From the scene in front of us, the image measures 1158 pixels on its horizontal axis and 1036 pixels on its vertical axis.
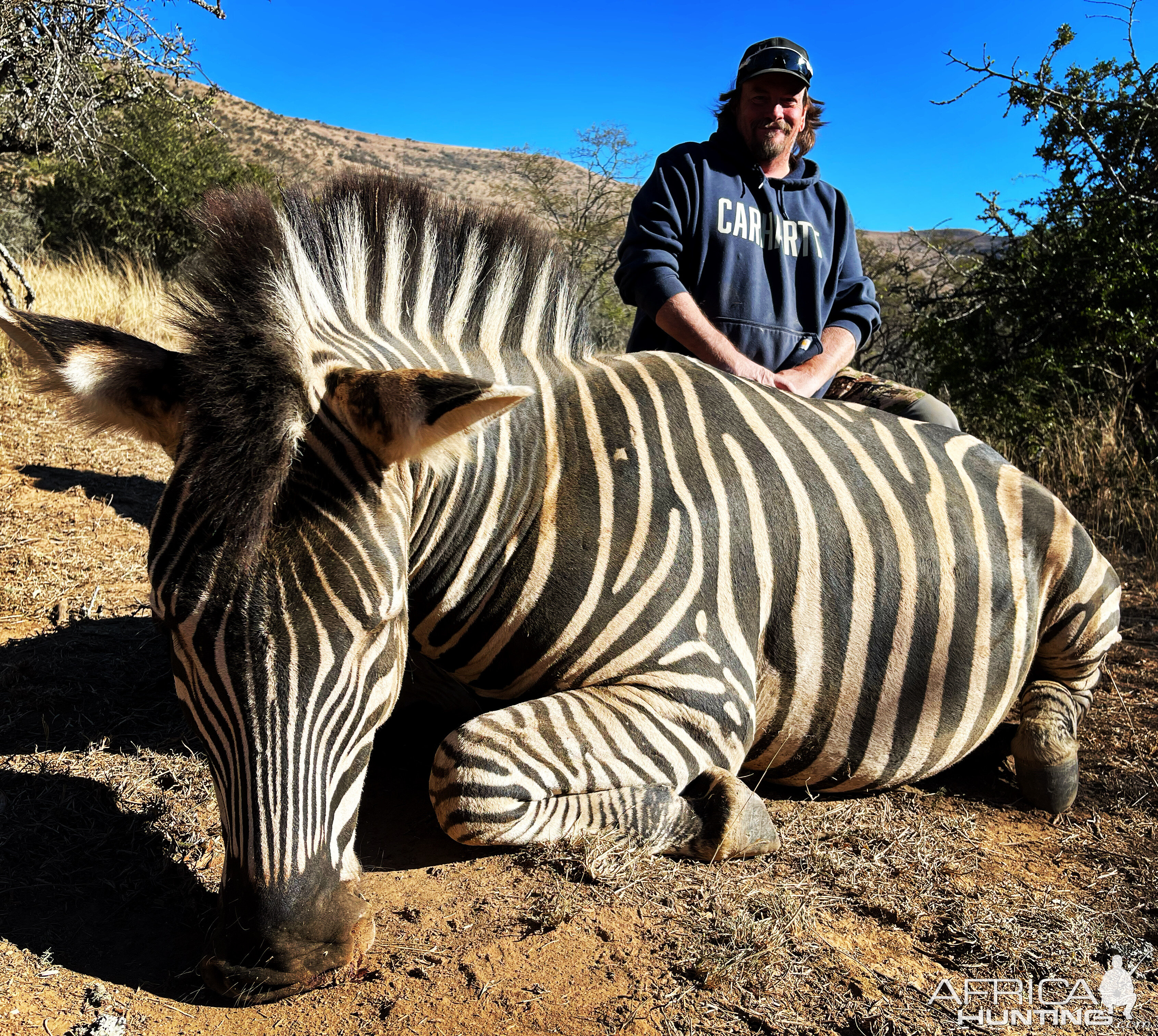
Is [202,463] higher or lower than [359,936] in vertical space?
higher

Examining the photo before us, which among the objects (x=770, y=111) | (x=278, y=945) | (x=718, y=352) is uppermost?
(x=770, y=111)

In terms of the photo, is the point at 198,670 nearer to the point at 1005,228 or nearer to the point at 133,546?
the point at 133,546

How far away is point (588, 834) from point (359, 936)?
74 cm

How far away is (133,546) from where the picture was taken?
510 cm

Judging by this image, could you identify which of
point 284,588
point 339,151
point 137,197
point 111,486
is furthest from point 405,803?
point 339,151

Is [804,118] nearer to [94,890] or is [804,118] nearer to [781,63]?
[781,63]

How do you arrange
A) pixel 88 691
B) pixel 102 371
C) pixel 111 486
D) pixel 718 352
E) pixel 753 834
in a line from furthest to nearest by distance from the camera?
pixel 111 486
pixel 718 352
pixel 88 691
pixel 753 834
pixel 102 371

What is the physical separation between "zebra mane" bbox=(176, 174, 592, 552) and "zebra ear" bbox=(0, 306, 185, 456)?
11 cm

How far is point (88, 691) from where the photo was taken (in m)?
3.51

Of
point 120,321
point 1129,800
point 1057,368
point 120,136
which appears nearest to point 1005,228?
point 1057,368

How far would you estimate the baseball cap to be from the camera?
4363mm

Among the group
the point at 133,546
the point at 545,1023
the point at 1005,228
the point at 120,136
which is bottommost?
the point at 545,1023

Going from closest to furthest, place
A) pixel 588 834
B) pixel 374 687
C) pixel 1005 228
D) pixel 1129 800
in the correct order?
Result: 1. pixel 374 687
2. pixel 588 834
3. pixel 1129 800
4. pixel 1005 228

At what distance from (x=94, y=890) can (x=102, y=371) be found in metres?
1.47
